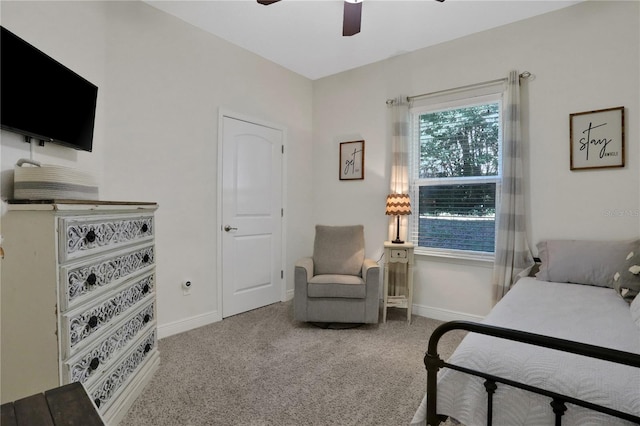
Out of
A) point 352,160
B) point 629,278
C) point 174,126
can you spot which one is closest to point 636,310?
point 629,278

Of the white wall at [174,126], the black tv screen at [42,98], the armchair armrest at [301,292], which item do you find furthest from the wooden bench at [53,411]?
the armchair armrest at [301,292]

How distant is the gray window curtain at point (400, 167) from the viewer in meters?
3.37

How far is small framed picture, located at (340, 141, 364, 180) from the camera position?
12.3 feet

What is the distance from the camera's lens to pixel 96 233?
1.54 meters

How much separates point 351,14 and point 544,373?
7.31 ft

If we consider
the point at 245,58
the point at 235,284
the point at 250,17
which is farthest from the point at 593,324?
the point at 245,58

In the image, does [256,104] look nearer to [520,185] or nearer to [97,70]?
[97,70]

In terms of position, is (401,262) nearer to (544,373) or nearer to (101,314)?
(544,373)

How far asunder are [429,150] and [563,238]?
141cm

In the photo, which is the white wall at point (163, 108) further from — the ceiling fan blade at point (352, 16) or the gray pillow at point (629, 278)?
the gray pillow at point (629, 278)

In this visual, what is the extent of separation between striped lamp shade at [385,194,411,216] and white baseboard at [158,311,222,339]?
1977 mm

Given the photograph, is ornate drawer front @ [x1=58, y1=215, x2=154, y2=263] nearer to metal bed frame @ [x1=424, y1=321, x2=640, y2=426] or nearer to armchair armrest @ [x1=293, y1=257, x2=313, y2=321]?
armchair armrest @ [x1=293, y1=257, x2=313, y2=321]

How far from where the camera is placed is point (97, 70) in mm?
2271

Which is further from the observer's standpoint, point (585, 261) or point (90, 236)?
point (585, 261)
